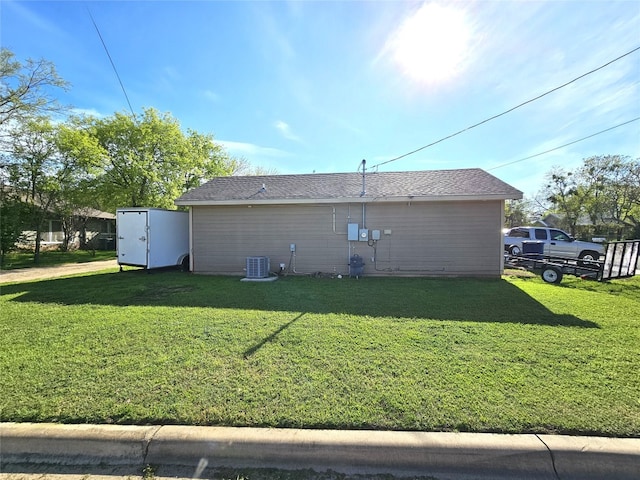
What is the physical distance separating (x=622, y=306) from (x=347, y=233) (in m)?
6.33

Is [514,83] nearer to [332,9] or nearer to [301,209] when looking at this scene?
[332,9]

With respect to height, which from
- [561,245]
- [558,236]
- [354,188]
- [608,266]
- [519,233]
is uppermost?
[354,188]

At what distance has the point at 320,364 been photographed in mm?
3182

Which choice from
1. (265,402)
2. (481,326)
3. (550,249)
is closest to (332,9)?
(481,326)

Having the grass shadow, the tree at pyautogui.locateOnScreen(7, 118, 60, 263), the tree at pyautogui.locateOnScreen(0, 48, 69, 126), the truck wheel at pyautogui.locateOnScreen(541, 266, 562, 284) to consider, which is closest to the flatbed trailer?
the truck wheel at pyautogui.locateOnScreen(541, 266, 562, 284)

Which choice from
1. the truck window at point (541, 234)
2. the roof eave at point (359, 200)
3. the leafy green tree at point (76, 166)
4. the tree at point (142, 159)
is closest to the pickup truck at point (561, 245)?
the truck window at point (541, 234)

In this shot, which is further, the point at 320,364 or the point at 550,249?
the point at 550,249

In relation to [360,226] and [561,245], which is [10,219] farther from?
[561,245]

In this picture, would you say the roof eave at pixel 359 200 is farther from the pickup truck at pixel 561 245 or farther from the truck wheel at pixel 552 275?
the pickup truck at pixel 561 245

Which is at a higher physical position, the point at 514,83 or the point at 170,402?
the point at 514,83

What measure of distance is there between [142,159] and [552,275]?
61.5 feet

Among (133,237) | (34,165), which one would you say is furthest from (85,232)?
(133,237)

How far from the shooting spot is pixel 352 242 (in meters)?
9.22

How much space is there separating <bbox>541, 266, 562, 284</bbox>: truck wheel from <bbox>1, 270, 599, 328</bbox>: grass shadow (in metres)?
1.50
